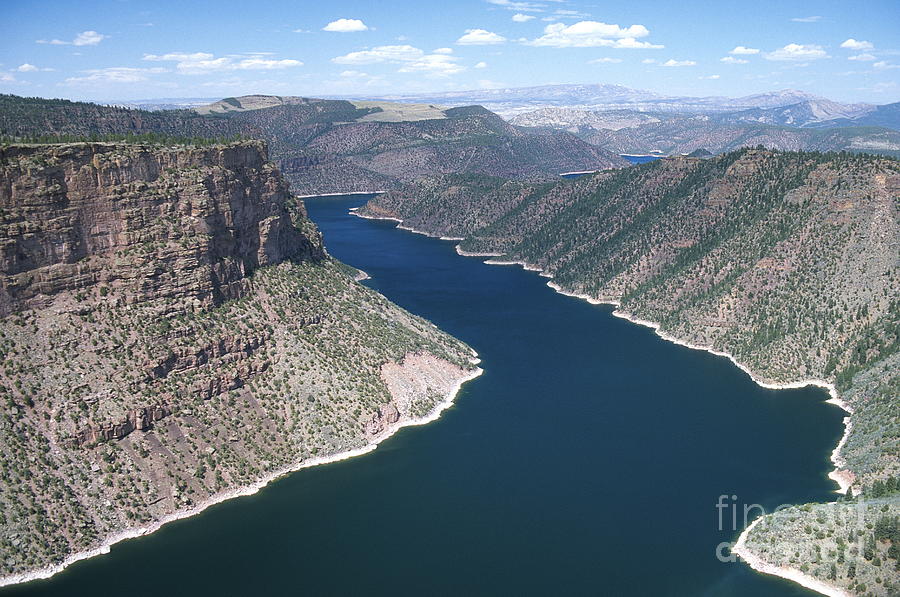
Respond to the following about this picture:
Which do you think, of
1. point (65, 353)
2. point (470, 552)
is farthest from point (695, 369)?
point (65, 353)

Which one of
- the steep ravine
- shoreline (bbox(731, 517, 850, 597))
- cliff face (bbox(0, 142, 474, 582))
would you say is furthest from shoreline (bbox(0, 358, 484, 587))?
the steep ravine

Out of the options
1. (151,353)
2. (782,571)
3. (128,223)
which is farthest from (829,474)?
(128,223)

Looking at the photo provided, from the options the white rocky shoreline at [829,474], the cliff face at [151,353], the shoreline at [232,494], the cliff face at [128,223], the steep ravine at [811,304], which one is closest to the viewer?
the white rocky shoreline at [829,474]

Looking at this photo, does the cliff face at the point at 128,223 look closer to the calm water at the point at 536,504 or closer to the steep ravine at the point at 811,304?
the calm water at the point at 536,504

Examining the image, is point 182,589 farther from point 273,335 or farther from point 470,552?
point 273,335

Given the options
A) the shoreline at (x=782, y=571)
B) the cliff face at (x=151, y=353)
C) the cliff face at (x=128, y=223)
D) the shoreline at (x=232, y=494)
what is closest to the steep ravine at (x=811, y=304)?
the shoreline at (x=782, y=571)

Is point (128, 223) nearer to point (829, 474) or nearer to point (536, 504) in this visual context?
point (536, 504)
